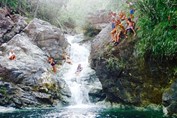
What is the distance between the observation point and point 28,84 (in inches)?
803

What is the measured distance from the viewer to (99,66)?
19875mm

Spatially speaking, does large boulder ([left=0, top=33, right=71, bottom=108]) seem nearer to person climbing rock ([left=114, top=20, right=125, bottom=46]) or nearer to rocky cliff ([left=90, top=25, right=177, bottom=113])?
rocky cliff ([left=90, top=25, right=177, bottom=113])

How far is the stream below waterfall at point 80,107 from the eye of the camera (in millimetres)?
15219

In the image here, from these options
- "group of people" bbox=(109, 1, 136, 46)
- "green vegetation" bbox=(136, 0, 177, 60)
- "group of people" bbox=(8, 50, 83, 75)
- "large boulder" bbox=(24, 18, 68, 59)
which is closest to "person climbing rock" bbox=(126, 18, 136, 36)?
"group of people" bbox=(109, 1, 136, 46)

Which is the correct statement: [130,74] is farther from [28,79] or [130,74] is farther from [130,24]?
[28,79]

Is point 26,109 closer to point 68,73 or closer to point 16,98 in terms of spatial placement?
point 16,98

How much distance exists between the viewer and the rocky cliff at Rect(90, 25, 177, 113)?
16161 mm

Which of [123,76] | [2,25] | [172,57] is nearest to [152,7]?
[172,57]

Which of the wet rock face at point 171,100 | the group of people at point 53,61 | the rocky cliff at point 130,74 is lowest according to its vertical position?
the wet rock face at point 171,100

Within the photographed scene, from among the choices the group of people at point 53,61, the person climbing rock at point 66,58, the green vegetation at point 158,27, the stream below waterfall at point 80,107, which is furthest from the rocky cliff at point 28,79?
the green vegetation at point 158,27

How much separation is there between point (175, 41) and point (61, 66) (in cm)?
1615

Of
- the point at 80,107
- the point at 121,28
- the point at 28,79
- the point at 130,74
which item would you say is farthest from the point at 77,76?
the point at 130,74

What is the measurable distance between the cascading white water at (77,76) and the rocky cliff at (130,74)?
8.08 feet

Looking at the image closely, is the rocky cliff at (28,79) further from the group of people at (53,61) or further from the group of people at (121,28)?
the group of people at (121,28)
